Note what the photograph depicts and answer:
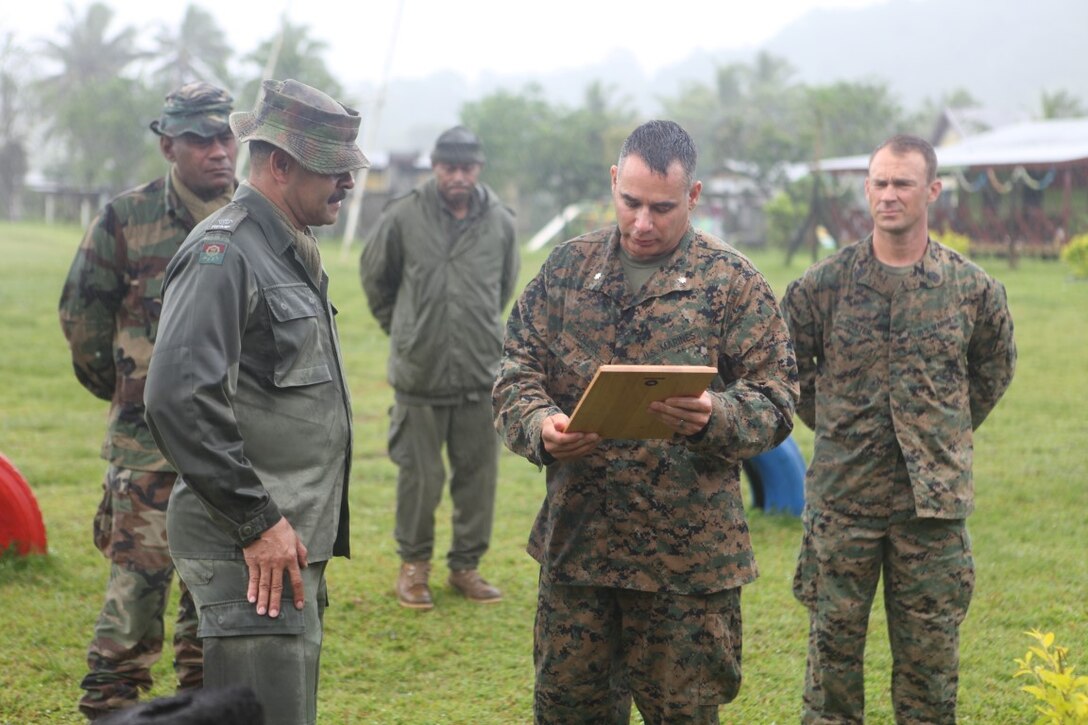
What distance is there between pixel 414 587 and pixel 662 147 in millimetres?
3791

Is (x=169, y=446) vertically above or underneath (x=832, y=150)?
underneath

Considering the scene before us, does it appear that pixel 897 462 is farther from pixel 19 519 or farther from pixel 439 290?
pixel 19 519

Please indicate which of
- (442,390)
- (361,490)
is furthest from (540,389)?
(361,490)

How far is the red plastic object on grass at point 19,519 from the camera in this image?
258 inches

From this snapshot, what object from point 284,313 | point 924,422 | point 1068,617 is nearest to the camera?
point 284,313

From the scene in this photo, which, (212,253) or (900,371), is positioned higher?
(212,253)

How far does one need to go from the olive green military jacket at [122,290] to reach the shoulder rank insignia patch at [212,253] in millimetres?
1782

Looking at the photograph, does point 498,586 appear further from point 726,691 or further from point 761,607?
point 726,691

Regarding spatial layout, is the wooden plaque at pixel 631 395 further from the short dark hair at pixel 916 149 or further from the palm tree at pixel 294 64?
the palm tree at pixel 294 64

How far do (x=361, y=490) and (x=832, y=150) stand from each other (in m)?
45.4

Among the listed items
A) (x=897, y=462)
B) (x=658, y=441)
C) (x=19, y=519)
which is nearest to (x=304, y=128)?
(x=658, y=441)

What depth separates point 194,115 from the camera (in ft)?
16.1

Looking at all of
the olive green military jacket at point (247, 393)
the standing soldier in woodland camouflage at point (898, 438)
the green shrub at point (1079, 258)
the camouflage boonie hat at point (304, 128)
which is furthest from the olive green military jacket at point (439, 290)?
the green shrub at point (1079, 258)

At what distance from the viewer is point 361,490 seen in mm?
9250
